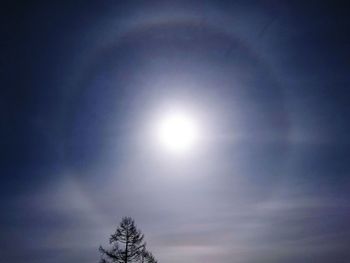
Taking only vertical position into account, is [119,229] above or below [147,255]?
above

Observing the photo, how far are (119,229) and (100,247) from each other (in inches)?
77.9

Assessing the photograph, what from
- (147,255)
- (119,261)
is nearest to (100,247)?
(119,261)

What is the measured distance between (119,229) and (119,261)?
2.38 meters

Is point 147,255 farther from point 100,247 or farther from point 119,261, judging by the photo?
point 100,247

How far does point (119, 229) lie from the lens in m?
25.4

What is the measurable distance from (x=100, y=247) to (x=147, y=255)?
3925 millimetres

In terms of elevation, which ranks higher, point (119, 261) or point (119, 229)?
point (119, 229)

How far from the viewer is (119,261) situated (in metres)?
24.5

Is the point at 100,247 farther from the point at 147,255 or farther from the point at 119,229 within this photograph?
the point at 147,255

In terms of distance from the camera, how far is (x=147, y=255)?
25656 millimetres

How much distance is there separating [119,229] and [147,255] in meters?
3.13
